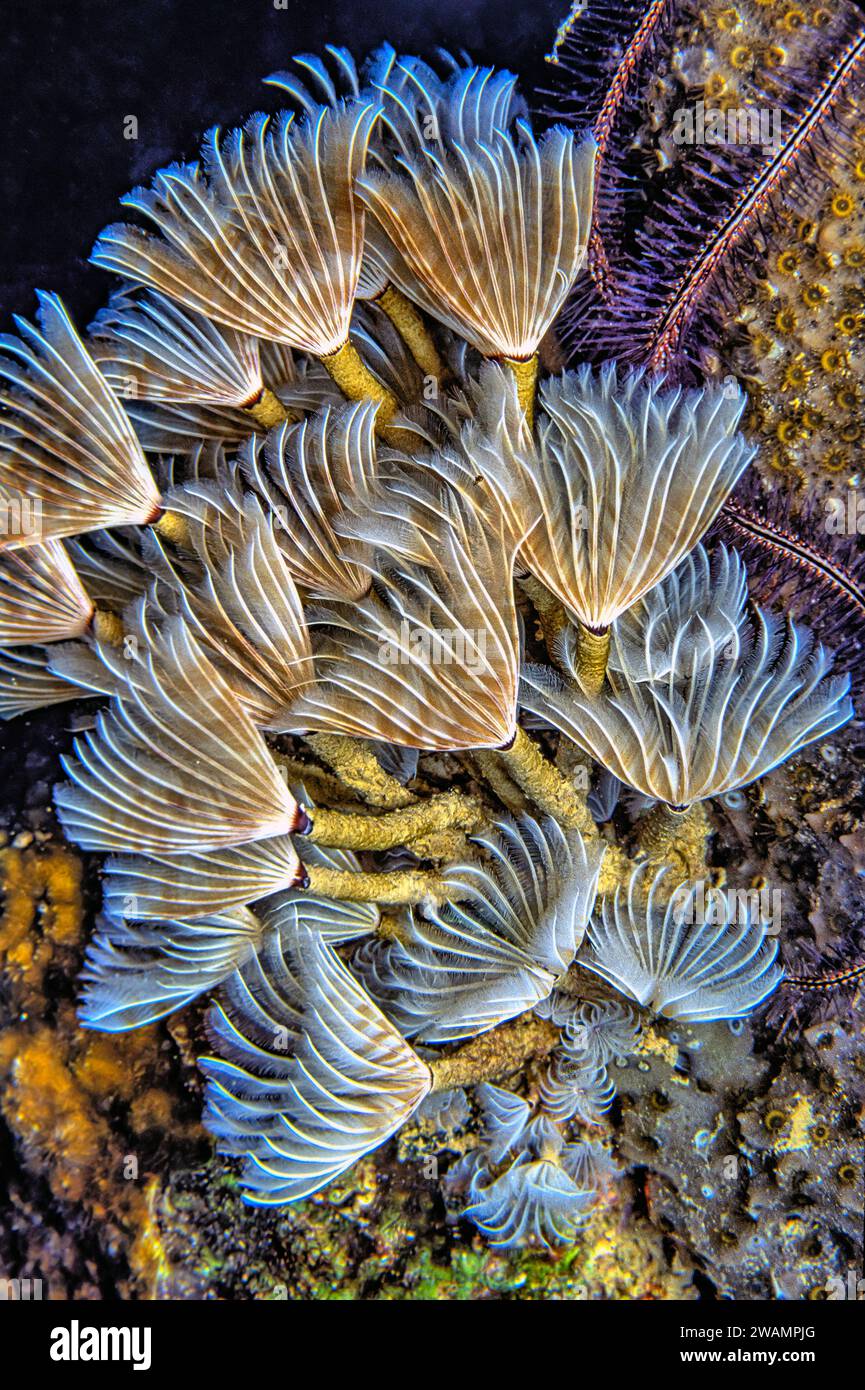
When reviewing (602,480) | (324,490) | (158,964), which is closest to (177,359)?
(324,490)

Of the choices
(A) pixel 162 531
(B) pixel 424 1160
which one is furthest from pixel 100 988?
(A) pixel 162 531

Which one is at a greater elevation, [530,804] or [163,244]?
[163,244]

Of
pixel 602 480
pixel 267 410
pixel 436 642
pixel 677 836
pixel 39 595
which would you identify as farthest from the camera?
→ pixel 677 836

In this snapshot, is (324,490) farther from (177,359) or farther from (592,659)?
(592,659)

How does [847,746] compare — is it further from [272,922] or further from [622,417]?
[272,922]

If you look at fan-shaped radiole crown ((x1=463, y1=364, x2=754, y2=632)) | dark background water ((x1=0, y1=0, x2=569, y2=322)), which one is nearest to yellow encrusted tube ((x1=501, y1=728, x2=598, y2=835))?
fan-shaped radiole crown ((x1=463, y1=364, x2=754, y2=632))

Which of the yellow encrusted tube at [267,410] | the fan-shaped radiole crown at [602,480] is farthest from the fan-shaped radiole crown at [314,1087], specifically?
the yellow encrusted tube at [267,410]
